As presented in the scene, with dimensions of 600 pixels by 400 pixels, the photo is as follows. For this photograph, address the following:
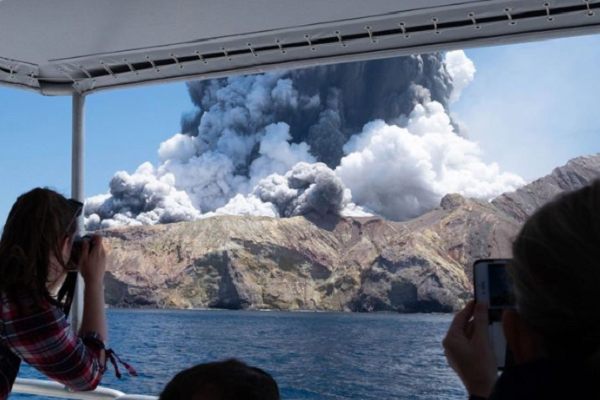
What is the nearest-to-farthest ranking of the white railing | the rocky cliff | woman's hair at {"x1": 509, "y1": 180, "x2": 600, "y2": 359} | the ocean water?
woman's hair at {"x1": 509, "y1": 180, "x2": 600, "y2": 359} < the white railing < the ocean water < the rocky cliff

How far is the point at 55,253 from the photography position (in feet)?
3.39

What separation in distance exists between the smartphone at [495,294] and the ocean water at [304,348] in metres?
31.4

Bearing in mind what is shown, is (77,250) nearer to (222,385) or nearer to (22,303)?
(22,303)

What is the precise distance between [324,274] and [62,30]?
32.3 metres

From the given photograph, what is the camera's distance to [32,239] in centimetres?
102

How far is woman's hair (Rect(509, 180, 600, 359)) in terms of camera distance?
1.26 feet

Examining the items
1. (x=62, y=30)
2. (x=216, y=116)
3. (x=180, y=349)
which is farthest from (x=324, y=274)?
(x=62, y=30)

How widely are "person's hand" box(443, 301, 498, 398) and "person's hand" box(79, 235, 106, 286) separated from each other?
2.23 feet

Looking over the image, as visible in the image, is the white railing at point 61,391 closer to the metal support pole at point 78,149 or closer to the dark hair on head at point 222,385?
the metal support pole at point 78,149

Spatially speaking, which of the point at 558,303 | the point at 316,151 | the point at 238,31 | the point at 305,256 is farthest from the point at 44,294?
the point at 316,151

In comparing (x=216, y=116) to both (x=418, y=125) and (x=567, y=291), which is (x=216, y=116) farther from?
(x=567, y=291)

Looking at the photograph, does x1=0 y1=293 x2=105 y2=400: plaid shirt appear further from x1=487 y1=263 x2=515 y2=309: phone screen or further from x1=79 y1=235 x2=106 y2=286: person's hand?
x1=487 y1=263 x2=515 y2=309: phone screen

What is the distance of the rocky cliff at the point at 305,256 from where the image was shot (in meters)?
33.1

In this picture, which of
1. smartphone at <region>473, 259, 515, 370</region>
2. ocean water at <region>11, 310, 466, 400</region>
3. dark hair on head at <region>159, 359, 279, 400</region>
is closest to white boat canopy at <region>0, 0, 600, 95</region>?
smartphone at <region>473, 259, 515, 370</region>
